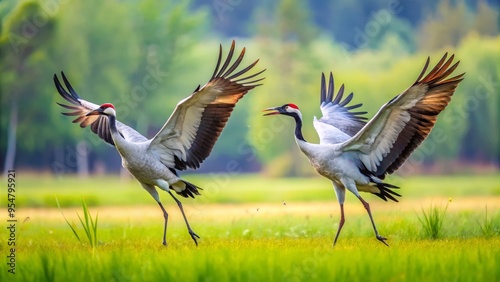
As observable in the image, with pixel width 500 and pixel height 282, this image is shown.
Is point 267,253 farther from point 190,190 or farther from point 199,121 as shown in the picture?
point 190,190

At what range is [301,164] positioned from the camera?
177 ft

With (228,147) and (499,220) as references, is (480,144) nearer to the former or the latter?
(228,147)

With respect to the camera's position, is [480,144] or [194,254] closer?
[194,254]

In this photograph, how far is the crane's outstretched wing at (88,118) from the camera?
14352 mm

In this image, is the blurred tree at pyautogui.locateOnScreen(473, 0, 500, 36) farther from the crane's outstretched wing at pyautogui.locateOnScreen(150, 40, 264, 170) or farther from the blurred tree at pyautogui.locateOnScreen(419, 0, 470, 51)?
the crane's outstretched wing at pyautogui.locateOnScreen(150, 40, 264, 170)

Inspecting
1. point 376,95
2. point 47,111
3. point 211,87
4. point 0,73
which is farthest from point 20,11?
point 211,87

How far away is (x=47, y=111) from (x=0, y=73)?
4206 mm

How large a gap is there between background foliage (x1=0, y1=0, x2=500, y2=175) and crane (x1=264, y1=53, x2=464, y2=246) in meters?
28.8

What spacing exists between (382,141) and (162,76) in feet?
137

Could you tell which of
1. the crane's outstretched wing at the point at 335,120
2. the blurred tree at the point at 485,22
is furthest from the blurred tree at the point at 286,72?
the crane's outstretched wing at the point at 335,120

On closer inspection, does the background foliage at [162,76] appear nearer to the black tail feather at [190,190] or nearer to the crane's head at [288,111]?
the black tail feather at [190,190]

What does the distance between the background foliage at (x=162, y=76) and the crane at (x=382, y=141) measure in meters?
28.8

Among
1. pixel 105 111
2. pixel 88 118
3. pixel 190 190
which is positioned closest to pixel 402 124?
pixel 190 190

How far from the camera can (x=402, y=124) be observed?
12539 mm
